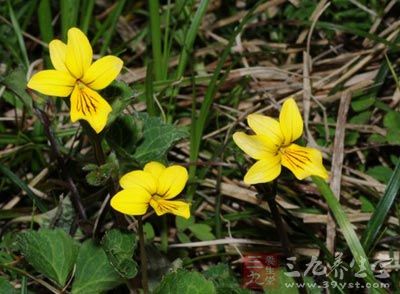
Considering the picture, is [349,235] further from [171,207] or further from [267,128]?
[171,207]

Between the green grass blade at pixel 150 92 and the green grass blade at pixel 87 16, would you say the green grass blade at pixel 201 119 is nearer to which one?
the green grass blade at pixel 150 92

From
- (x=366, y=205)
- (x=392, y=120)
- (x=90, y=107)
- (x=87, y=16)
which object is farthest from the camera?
(x=87, y=16)

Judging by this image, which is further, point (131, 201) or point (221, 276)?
point (221, 276)

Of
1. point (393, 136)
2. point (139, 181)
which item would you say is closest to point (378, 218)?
point (393, 136)

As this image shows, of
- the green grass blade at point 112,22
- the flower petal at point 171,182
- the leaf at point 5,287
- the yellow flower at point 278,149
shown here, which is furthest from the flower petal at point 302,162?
the green grass blade at point 112,22

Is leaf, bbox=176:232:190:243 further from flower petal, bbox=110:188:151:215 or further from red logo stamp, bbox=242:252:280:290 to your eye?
flower petal, bbox=110:188:151:215

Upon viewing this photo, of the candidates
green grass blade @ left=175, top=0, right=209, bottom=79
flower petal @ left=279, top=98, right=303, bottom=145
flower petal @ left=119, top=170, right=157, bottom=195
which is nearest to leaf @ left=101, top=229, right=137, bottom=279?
flower petal @ left=119, top=170, right=157, bottom=195
